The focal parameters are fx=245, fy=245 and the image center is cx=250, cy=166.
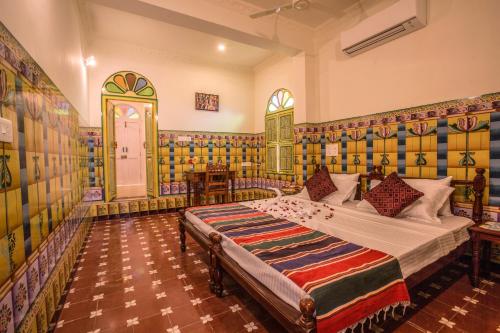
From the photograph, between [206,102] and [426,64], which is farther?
[206,102]

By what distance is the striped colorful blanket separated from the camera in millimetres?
1308

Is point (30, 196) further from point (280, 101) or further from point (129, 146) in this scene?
point (129, 146)

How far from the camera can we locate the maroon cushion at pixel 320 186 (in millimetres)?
3725

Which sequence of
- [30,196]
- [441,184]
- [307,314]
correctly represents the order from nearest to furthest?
[307,314] → [30,196] → [441,184]

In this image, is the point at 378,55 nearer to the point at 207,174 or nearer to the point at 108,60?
the point at 207,174

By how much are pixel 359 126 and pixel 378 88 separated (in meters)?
0.61

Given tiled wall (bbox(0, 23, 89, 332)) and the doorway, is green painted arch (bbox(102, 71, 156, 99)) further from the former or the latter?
the doorway

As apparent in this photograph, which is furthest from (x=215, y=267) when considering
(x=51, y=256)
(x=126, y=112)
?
(x=126, y=112)

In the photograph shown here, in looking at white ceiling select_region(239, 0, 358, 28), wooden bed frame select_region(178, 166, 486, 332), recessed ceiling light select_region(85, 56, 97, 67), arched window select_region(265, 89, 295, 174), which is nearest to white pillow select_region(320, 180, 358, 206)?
wooden bed frame select_region(178, 166, 486, 332)

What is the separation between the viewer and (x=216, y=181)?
5426mm

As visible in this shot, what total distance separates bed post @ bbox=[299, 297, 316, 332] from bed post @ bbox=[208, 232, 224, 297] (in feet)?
3.48

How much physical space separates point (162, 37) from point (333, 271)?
5.22 meters

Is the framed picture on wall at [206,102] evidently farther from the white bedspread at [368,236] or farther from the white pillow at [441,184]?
the white pillow at [441,184]

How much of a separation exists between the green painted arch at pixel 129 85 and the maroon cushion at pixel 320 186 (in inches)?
153
